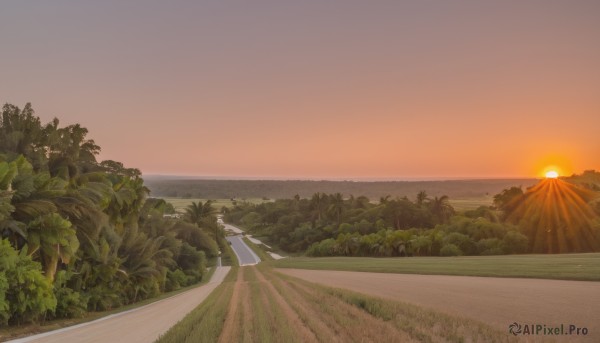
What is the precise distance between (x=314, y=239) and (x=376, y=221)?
1194 centimetres

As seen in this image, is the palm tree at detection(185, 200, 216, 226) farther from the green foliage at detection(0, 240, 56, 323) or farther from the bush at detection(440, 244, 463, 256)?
the green foliage at detection(0, 240, 56, 323)

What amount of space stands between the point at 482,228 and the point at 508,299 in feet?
122

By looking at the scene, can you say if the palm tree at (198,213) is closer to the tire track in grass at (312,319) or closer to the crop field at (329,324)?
the tire track in grass at (312,319)

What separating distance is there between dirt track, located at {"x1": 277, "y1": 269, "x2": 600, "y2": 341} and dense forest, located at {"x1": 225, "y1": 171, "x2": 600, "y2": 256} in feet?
97.4

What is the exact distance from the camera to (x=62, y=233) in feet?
59.7

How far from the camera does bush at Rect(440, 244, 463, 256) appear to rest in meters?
45.9

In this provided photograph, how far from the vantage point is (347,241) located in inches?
2445

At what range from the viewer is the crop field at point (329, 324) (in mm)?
10211

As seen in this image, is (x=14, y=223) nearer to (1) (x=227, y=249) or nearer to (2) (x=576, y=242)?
(2) (x=576, y=242)

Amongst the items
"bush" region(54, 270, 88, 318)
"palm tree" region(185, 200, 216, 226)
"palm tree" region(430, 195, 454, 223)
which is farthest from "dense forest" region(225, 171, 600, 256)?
"bush" region(54, 270, 88, 318)

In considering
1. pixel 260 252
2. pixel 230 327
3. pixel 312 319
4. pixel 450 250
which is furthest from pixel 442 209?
pixel 230 327

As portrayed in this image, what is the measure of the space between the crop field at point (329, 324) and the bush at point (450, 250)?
109ft

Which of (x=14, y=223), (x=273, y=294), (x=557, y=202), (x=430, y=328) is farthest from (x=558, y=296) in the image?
(x=557, y=202)

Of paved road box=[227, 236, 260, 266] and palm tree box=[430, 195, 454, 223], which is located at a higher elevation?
palm tree box=[430, 195, 454, 223]
